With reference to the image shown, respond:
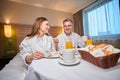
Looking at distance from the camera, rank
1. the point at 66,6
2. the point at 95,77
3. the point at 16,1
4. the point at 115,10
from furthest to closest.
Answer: the point at 66,6, the point at 16,1, the point at 115,10, the point at 95,77

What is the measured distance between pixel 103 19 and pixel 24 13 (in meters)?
2.30

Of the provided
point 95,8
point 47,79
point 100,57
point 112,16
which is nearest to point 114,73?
→ point 100,57

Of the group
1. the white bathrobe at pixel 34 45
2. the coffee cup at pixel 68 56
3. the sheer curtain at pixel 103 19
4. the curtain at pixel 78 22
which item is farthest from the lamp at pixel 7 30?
the coffee cup at pixel 68 56

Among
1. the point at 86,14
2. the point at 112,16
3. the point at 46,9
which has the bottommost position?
the point at 112,16

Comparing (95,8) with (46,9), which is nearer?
(95,8)

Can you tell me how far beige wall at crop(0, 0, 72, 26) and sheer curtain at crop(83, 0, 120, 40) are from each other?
0.91 m

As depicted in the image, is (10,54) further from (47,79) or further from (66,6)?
(47,79)

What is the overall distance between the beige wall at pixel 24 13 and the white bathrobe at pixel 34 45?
6.85 feet

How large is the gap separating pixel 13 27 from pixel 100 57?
2.74 meters

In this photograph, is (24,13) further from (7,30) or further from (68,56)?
(68,56)

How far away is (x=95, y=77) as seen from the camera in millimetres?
352

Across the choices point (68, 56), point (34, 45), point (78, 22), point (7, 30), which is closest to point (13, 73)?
point (34, 45)

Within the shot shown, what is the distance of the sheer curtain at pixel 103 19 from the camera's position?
2.27 m

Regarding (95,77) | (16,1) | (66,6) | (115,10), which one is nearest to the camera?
(95,77)
